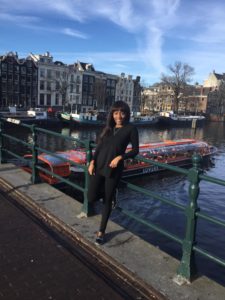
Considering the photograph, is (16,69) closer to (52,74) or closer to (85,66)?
(52,74)

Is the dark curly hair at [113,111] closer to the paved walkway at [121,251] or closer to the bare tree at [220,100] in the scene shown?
the paved walkway at [121,251]

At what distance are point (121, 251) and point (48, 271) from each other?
2.89 feet

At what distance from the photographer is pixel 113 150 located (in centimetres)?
354

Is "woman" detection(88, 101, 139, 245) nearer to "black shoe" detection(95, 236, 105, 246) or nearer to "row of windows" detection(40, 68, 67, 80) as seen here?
"black shoe" detection(95, 236, 105, 246)

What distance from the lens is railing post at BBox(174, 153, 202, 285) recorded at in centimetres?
315

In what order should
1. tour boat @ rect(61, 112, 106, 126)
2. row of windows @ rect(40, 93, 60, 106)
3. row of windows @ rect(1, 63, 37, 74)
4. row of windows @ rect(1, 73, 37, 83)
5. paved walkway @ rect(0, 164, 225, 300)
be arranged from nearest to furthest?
1. paved walkway @ rect(0, 164, 225, 300)
2. tour boat @ rect(61, 112, 106, 126)
3. row of windows @ rect(1, 63, 37, 74)
4. row of windows @ rect(1, 73, 37, 83)
5. row of windows @ rect(40, 93, 60, 106)

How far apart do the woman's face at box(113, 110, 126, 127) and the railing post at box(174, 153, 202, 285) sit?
92cm

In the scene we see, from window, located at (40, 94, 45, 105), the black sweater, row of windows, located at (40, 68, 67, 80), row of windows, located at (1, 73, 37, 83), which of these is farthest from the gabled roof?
the black sweater

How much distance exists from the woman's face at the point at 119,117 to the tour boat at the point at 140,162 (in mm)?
9929

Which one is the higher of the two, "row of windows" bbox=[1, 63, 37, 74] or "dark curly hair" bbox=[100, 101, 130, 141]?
"row of windows" bbox=[1, 63, 37, 74]

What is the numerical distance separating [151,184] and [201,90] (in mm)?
92728

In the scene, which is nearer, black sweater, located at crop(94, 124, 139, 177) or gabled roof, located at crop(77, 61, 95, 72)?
black sweater, located at crop(94, 124, 139, 177)

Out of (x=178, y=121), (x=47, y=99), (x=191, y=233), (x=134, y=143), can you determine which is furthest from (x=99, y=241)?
(x=178, y=121)

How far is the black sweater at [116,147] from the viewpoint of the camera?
11.5 ft
